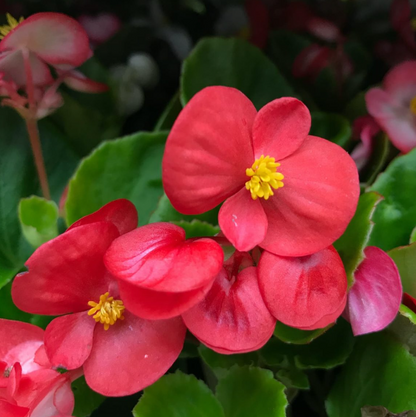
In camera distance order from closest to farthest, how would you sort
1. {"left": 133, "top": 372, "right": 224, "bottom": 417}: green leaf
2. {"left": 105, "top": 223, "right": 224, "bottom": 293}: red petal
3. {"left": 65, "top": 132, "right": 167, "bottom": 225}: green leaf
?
{"left": 105, "top": 223, "right": 224, "bottom": 293}: red petal, {"left": 133, "top": 372, "right": 224, "bottom": 417}: green leaf, {"left": 65, "top": 132, "right": 167, "bottom": 225}: green leaf

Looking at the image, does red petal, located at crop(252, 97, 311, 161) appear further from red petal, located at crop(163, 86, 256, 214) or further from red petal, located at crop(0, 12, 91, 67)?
red petal, located at crop(0, 12, 91, 67)

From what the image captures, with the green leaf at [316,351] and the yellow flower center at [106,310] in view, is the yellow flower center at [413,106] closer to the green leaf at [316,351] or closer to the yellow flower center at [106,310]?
the green leaf at [316,351]

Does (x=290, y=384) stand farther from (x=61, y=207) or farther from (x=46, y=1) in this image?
(x=46, y=1)

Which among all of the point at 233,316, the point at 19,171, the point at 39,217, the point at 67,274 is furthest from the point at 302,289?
the point at 19,171

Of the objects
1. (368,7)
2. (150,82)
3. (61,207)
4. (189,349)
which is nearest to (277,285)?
(189,349)

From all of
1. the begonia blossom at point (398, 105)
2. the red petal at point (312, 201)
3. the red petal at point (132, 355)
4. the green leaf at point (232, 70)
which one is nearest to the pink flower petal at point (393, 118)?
the begonia blossom at point (398, 105)

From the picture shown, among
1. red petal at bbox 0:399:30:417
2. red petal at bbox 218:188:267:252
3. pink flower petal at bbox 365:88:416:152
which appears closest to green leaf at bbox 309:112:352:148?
pink flower petal at bbox 365:88:416:152
